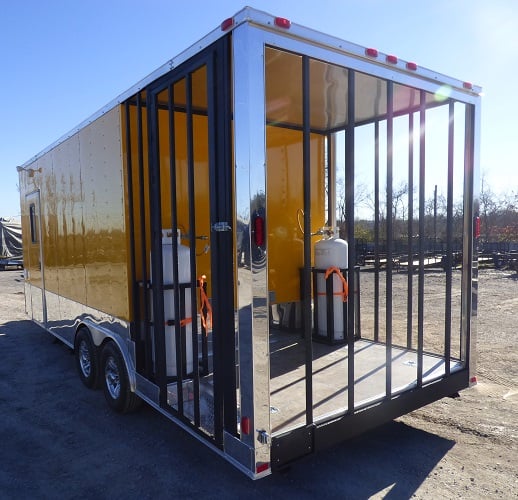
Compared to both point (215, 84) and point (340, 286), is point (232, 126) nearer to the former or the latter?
point (215, 84)

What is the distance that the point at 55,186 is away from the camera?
5.27 m

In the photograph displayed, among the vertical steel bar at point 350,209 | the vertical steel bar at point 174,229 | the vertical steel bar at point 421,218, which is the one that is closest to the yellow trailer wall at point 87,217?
the vertical steel bar at point 174,229

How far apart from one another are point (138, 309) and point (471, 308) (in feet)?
9.20

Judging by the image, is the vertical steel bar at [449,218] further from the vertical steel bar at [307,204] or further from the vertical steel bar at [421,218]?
the vertical steel bar at [307,204]

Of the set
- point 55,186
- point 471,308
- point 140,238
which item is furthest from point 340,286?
point 55,186

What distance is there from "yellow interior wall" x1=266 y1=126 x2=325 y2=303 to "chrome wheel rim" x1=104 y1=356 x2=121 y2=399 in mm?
2091

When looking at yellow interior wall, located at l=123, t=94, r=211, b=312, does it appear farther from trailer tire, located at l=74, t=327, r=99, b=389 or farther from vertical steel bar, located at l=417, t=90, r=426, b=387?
vertical steel bar, located at l=417, t=90, r=426, b=387

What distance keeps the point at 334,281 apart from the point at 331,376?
1.55 metres

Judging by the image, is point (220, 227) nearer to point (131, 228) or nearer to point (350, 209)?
point (350, 209)

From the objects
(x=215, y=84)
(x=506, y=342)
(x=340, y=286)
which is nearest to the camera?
(x=215, y=84)

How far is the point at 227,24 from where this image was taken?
2404 millimetres

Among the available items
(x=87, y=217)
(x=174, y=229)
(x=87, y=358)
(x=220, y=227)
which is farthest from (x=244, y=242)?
(x=87, y=358)

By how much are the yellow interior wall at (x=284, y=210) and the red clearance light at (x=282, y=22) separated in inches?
111

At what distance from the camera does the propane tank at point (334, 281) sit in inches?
202
